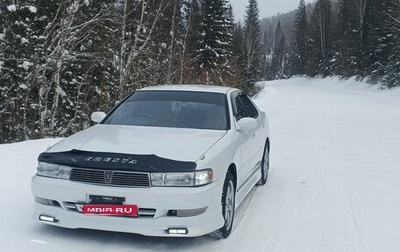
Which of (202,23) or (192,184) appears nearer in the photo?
(192,184)

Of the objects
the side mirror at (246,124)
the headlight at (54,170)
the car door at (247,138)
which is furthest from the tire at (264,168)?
the headlight at (54,170)

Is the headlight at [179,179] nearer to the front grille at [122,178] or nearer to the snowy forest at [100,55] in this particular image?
the front grille at [122,178]

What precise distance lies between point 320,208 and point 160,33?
23.1 metres

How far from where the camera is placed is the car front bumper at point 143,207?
165 inches

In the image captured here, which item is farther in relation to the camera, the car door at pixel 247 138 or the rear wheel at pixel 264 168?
the rear wheel at pixel 264 168

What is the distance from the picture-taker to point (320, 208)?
6.07m

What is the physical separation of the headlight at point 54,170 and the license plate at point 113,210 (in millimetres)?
394

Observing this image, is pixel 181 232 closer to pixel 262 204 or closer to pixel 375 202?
pixel 262 204

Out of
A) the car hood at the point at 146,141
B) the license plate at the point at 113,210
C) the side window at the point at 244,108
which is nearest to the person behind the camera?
the license plate at the point at 113,210

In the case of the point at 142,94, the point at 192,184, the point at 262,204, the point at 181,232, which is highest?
the point at 142,94

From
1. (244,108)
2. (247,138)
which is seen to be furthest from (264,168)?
(247,138)

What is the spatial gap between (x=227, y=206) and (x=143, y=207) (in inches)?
42.2

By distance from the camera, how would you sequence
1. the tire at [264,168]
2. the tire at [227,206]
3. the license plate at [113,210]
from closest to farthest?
the license plate at [113,210] → the tire at [227,206] → the tire at [264,168]

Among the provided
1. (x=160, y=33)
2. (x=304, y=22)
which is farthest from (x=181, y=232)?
(x=304, y=22)
